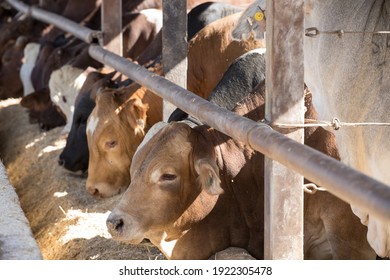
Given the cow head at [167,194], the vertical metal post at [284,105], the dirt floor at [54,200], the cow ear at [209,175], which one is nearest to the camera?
the vertical metal post at [284,105]

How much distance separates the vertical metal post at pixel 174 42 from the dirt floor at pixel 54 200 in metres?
0.83

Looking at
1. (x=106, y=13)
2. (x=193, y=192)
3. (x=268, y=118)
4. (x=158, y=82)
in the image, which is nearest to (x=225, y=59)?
(x=106, y=13)

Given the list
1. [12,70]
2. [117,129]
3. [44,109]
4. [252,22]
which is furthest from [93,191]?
[12,70]

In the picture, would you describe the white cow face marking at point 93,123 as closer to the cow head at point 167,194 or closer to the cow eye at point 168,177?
the cow head at point 167,194

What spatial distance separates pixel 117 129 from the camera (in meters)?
5.64

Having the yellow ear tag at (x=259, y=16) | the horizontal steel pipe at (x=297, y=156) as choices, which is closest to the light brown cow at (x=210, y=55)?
the horizontal steel pipe at (x=297, y=156)

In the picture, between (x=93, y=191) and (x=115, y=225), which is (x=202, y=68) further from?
(x=115, y=225)

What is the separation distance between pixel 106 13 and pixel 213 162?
3.04 metres

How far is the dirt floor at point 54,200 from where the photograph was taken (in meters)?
5.00

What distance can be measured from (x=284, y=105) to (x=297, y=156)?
0.57m

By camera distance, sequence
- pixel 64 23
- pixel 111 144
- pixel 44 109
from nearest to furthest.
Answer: pixel 111 144
pixel 64 23
pixel 44 109

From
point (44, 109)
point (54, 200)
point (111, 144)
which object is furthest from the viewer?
point (44, 109)

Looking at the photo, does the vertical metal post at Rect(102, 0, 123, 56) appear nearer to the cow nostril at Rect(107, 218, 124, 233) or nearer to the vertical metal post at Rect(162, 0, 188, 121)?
the vertical metal post at Rect(162, 0, 188, 121)
